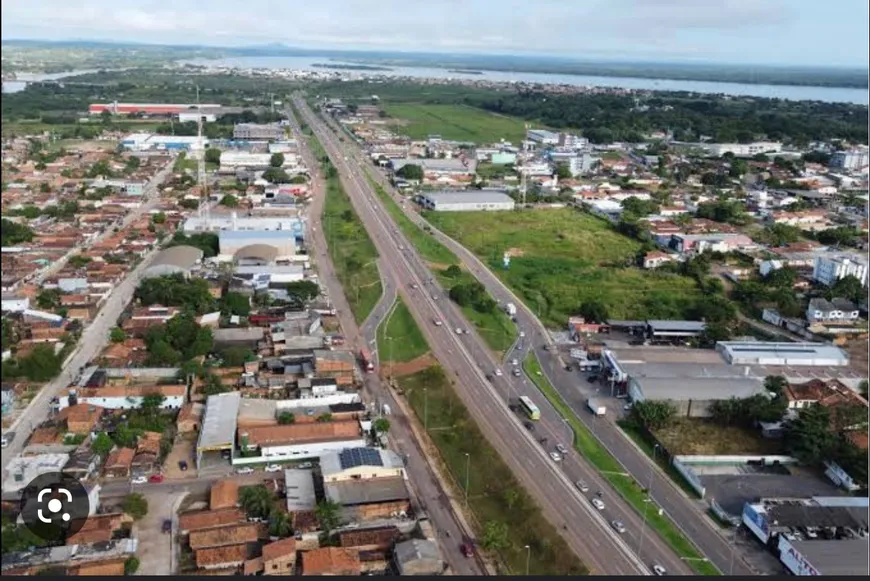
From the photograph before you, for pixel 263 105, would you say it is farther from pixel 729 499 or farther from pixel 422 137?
pixel 729 499

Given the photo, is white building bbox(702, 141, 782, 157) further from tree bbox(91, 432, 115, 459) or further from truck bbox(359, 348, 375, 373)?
tree bbox(91, 432, 115, 459)

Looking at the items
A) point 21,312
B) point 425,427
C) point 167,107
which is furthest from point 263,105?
point 425,427

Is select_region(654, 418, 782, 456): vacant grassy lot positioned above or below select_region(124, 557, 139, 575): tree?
above

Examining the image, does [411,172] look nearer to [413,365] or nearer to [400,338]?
[400,338]

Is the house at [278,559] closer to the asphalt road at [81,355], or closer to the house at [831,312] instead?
the asphalt road at [81,355]

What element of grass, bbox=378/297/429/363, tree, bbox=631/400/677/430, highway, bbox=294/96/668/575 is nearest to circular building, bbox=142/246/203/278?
highway, bbox=294/96/668/575

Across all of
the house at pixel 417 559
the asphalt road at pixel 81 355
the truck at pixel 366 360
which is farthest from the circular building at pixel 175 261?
the house at pixel 417 559
